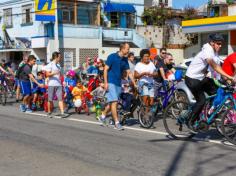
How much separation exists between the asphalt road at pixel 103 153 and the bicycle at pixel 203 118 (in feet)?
0.80

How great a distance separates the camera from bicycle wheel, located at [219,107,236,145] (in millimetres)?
8055

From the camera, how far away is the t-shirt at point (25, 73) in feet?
45.2

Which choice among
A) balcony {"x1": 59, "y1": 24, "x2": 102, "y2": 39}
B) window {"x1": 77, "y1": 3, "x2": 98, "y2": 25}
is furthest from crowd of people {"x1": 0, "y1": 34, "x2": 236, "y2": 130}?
window {"x1": 77, "y1": 3, "x2": 98, "y2": 25}

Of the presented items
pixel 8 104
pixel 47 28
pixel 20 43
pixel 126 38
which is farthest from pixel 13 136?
pixel 126 38

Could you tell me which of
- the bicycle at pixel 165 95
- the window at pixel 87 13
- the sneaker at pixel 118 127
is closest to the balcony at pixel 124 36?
the window at pixel 87 13

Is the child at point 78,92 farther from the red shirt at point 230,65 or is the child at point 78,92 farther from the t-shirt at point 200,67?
the t-shirt at point 200,67

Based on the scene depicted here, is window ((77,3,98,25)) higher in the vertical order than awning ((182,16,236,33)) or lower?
higher

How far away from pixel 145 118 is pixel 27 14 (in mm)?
25852

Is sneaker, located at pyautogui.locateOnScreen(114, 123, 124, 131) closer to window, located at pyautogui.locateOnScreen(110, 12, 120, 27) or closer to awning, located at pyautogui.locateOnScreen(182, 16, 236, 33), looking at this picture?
awning, located at pyautogui.locateOnScreen(182, 16, 236, 33)

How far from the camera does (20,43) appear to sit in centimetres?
3438

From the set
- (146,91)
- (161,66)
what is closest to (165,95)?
(146,91)

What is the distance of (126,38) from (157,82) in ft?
84.1

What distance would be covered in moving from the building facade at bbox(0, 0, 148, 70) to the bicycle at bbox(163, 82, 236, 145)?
23300mm

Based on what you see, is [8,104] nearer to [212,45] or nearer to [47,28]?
[212,45]
